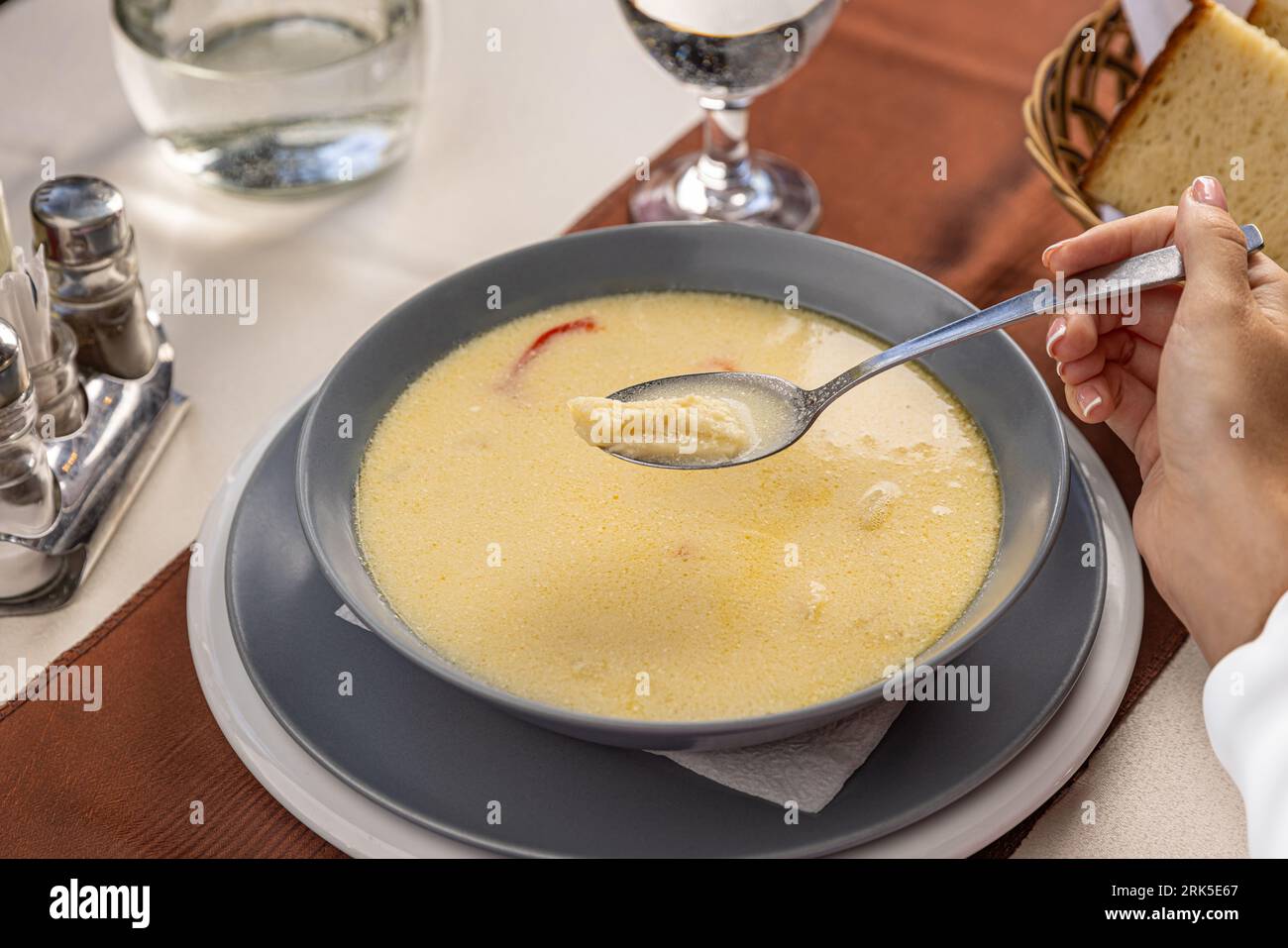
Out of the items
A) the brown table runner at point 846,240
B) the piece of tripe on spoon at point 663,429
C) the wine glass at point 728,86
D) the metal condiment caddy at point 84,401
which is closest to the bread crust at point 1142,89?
the brown table runner at point 846,240

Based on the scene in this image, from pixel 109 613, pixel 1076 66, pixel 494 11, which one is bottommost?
pixel 109 613

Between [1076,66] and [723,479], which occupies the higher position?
[1076,66]

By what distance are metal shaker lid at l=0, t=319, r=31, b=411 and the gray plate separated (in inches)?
8.7

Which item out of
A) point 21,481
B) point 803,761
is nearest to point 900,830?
point 803,761

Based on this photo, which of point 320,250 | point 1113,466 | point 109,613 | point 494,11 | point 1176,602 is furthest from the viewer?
point 494,11

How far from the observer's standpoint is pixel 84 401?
4.30 ft

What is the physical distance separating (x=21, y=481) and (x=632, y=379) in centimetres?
54

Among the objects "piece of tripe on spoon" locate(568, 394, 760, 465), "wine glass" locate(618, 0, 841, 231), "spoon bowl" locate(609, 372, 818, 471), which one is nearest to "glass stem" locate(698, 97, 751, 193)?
"wine glass" locate(618, 0, 841, 231)

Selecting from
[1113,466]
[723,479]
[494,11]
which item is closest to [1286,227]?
[1113,466]

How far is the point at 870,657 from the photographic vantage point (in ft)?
3.34

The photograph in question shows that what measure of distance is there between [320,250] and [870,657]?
3.03ft

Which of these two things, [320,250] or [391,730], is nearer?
[391,730]

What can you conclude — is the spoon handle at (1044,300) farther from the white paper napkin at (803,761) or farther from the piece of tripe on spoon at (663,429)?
the white paper napkin at (803,761)
